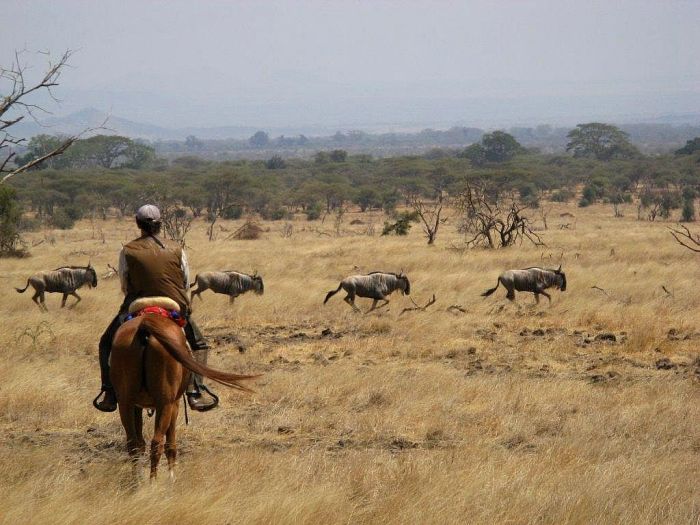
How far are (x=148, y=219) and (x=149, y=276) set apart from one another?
0.39 metres

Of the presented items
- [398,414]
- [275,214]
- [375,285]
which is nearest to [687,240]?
[375,285]

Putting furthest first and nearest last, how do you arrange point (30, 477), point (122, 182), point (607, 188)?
1. point (607, 188)
2. point (122, 182)
3. point (30, 477)

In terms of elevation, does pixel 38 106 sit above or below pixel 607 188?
above

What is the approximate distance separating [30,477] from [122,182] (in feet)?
158

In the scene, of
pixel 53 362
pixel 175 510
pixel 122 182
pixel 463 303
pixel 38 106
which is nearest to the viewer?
pixel 175 510

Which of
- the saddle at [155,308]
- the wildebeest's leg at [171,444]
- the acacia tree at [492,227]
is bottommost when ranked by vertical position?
the acacia tree at [492,227]

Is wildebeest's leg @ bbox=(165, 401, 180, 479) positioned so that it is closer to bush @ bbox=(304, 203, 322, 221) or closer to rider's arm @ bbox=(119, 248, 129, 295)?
rider's arm @ bbox=(119, 248, 129, 295)

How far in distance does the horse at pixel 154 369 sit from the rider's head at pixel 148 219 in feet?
2.19

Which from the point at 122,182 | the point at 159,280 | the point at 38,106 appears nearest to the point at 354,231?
the point at 122,182

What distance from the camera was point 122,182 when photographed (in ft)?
168

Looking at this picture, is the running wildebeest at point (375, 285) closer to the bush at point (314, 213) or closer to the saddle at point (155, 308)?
the saddle at point (155, 308)

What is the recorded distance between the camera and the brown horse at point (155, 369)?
16.3 ft

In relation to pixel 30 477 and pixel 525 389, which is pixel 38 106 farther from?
pixel 525 389

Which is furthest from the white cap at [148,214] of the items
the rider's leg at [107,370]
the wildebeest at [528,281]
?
the wildebeest at [528,281]
